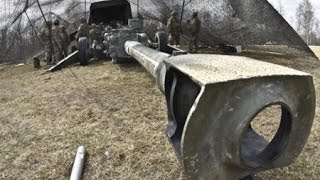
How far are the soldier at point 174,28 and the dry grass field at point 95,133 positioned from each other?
455cm

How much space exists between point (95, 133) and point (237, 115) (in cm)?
293

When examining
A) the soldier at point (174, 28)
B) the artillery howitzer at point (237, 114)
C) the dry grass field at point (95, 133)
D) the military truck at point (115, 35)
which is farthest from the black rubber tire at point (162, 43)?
the artillery howitzer at point (237, 114)

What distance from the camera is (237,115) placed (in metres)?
1.97

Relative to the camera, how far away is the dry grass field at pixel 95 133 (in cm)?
372

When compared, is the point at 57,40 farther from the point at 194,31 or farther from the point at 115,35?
the point at 194,31

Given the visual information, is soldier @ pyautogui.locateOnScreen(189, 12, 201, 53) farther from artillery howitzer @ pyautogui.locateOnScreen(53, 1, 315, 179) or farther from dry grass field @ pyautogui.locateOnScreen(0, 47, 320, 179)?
artillery howitzer @ pyautogui.locateOnScreen(53, 1, 315, 179)

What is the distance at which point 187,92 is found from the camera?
2.43 m

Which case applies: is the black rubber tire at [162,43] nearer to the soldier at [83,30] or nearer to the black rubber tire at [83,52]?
the black rubber tire at [83,52]

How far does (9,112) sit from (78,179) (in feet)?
9.16

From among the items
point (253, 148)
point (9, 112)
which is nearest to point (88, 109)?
point (9, 112)

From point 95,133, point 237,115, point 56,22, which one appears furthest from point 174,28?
point 237,115

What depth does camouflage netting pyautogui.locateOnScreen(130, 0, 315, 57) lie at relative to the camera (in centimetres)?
1075

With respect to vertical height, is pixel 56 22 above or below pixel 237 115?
above

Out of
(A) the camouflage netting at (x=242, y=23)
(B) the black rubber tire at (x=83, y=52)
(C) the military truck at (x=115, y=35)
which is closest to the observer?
(C) the military truck at (x=115, y=35)
